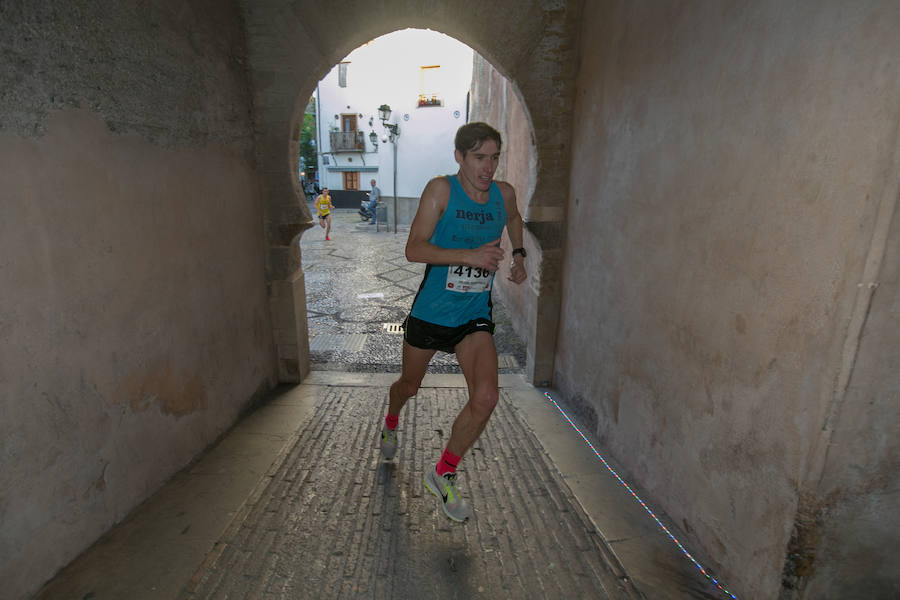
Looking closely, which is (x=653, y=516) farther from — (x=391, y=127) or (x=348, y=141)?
(x=348, y=141)

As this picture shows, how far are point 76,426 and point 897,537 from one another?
3228mm

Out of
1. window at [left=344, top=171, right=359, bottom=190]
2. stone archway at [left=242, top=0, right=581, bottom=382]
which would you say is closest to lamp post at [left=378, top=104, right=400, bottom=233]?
window at [left=344, top=171, right=359, bottom=190]

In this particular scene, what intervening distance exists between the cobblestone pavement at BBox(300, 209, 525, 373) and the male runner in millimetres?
2269

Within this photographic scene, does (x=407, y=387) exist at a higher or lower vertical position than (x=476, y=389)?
lower

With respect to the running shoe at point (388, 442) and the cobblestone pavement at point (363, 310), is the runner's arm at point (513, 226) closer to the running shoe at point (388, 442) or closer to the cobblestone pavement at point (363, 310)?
the running shoe at point (388, 442)

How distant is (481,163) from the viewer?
251cm

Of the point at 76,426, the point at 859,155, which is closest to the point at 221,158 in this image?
the point at 76,426

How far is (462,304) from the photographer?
2660mm

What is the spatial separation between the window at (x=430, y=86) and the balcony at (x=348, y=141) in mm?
7190

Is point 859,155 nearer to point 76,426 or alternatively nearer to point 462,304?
point 462,304

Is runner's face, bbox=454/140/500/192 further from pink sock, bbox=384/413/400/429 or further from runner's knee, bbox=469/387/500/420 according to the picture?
pink sock, bbox=384/413/400/429

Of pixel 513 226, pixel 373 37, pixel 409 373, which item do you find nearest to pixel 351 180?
pixel 373 37

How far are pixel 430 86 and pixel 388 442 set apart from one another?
66.5ft

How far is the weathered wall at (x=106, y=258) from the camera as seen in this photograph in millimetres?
1902
